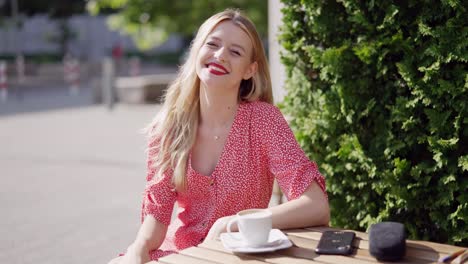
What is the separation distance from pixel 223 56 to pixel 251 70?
214 millimetres

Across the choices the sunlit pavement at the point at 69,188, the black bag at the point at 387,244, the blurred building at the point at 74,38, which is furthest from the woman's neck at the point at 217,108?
the blurred building at the point at 74,38

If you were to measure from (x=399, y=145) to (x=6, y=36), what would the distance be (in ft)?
119

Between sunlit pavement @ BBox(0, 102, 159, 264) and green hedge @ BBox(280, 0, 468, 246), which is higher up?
green hedge @ BBox(280, 0, 468, 246)

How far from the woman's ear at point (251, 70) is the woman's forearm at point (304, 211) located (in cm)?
59

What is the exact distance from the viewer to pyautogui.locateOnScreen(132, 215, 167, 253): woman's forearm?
2818 mm

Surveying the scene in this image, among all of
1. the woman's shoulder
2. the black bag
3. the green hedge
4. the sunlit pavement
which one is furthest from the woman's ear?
the sunlit pavement

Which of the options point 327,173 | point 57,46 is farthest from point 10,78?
point 327,173

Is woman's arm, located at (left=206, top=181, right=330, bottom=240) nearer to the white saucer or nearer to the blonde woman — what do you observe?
the blonde woman

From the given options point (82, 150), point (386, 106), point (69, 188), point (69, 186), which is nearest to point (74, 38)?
point (82, 150)

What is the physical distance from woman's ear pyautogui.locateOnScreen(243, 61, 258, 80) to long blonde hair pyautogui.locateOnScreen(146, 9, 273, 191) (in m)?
0.02

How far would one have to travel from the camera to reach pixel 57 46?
40.3 metres

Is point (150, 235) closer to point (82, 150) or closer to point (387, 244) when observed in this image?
point (387, 244)

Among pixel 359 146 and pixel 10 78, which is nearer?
pixel 359 146

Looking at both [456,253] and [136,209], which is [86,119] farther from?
[456,253]
